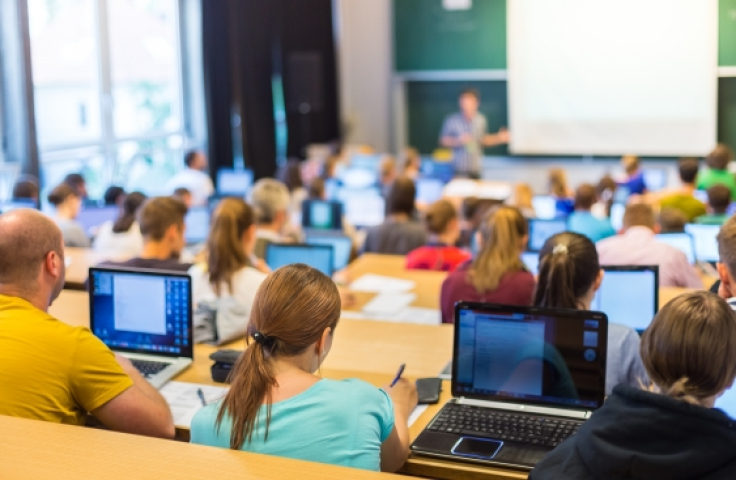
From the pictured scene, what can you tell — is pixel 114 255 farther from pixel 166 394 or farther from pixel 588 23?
pixel 588 23

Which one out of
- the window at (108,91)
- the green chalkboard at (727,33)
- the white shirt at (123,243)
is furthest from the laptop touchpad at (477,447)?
the green chalkboard at (727,33)

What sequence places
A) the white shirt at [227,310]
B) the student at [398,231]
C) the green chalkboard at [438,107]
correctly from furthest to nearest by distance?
the green chalkboard at [438,107] < the student at [398,231] < the white shirt at [227,310]

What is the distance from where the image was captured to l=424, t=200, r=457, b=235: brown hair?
556cm

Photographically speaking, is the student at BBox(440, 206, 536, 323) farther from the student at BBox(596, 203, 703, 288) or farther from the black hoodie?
the black hoodie

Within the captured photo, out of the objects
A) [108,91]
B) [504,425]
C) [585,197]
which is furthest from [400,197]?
[108,91]

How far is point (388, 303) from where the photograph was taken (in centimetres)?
465

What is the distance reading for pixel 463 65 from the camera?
11727mm

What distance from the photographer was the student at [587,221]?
6.31 m

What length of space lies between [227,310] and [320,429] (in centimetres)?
169

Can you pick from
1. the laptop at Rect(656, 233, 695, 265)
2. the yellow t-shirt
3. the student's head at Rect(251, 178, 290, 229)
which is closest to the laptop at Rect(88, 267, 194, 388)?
the yellow t-shirt

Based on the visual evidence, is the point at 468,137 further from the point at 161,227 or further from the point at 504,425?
the point at 504,425

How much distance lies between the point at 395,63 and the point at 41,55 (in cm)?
504

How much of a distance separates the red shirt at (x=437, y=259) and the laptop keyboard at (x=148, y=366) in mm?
2330

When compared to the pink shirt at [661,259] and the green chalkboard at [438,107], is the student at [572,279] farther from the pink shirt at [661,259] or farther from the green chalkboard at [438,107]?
the green chalkboard at [438,107]
